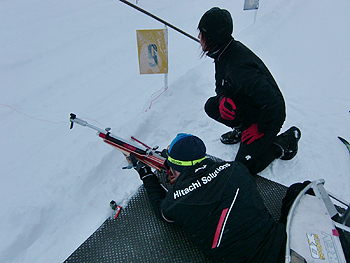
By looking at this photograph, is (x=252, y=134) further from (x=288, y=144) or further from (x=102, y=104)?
(x=102, y=104)

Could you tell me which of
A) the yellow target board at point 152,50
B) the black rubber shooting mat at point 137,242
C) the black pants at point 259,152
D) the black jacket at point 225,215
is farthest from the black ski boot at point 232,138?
the yellow target board at point 152,50

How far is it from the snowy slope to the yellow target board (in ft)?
1.54

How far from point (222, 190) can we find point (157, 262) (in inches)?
33.4

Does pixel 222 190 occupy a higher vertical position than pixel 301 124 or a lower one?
higher

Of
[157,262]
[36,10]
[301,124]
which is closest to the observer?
[157,262]

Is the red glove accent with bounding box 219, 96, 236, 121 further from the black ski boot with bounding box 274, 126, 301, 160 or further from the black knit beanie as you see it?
the black knit beanie

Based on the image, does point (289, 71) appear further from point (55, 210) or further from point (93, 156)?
point (55, 210)

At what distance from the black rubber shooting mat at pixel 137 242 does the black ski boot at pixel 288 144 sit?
68 cm

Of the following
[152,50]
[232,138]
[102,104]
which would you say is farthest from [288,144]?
[102,104]

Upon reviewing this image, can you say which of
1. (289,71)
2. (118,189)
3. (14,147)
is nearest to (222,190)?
(118,189)

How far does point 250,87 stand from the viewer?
2311mm

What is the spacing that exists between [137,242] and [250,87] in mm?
1702

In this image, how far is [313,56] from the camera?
16.9 ft

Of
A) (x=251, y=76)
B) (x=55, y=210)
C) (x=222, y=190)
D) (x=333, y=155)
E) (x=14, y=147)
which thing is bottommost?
(x=14, y=147)
